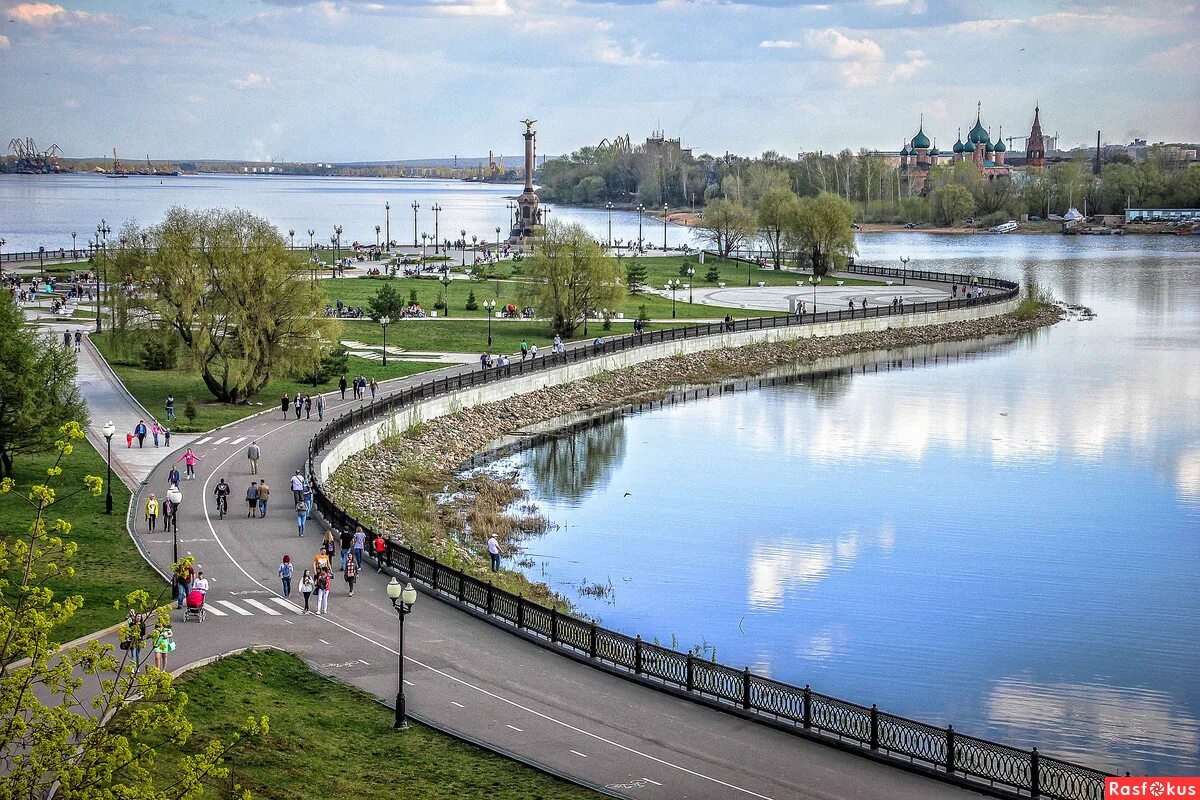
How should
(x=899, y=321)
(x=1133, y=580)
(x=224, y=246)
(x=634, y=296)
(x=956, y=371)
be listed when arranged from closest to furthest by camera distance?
1. (x=1133, y=580)
2. (x=224, y=246)
3. (x=956, y=371)
4. (x=899, y=321)
5. (x=634, y=296)

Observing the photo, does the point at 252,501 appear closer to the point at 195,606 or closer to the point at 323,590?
the point at 323,590

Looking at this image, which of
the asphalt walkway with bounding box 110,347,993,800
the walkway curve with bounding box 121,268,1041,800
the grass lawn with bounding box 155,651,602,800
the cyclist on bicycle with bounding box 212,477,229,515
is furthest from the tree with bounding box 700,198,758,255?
the grass lawn with bounding box 155,651,602,800

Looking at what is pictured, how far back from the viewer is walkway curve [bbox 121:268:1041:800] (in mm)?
19844

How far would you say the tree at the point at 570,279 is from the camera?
6962 cm

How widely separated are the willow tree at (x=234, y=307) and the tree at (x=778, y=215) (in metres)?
64.9

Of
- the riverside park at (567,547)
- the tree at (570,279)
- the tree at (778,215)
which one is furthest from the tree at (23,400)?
the tree at (778,215)

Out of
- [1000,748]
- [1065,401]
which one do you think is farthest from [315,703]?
[1065,401]

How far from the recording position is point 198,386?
2087 inches

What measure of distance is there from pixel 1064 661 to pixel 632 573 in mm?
10995

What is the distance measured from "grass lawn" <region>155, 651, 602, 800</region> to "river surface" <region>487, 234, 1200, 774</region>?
9.08 m

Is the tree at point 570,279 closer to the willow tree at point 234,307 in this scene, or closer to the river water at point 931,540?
the river water at point 931,540

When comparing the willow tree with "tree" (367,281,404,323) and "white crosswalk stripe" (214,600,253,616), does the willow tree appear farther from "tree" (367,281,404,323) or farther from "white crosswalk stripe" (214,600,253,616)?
"white crosswalk stripe" (214,600,253,616)

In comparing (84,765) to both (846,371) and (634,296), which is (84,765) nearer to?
(846,371)

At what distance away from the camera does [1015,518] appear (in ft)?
136
